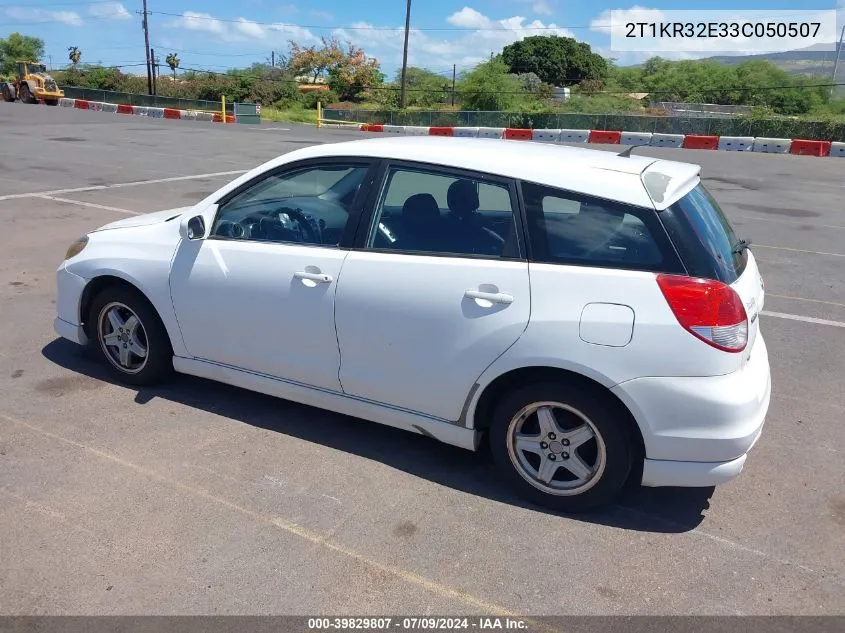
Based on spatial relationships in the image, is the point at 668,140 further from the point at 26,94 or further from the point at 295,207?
the point at 26,94

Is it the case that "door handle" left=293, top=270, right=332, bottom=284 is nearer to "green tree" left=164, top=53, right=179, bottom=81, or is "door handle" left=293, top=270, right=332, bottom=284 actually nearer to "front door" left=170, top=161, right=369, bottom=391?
"front door" left=170, top=161, right=369, bottom=391

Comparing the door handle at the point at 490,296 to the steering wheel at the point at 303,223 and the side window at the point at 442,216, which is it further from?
the steering wheel at the point at 303,223

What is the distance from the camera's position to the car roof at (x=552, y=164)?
3391 millimetres

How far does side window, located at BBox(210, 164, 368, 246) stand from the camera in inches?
158

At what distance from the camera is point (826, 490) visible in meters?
3.76

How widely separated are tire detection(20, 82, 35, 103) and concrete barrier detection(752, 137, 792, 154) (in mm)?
40334

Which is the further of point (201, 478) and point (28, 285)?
point (28, 285)

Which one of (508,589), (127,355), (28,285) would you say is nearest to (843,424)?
(508,589)

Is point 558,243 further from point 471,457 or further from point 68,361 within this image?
point 68,361

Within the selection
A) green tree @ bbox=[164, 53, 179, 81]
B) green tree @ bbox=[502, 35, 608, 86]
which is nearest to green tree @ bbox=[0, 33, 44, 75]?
green tree @ bbox=[164, 53, 179, 81]

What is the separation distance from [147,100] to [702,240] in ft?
149

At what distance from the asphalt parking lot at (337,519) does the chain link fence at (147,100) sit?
37861 millimetres

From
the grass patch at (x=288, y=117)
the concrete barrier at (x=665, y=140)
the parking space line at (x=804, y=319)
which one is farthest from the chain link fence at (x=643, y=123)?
the parking space line at (x=804, y=319)

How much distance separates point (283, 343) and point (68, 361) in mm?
2090
